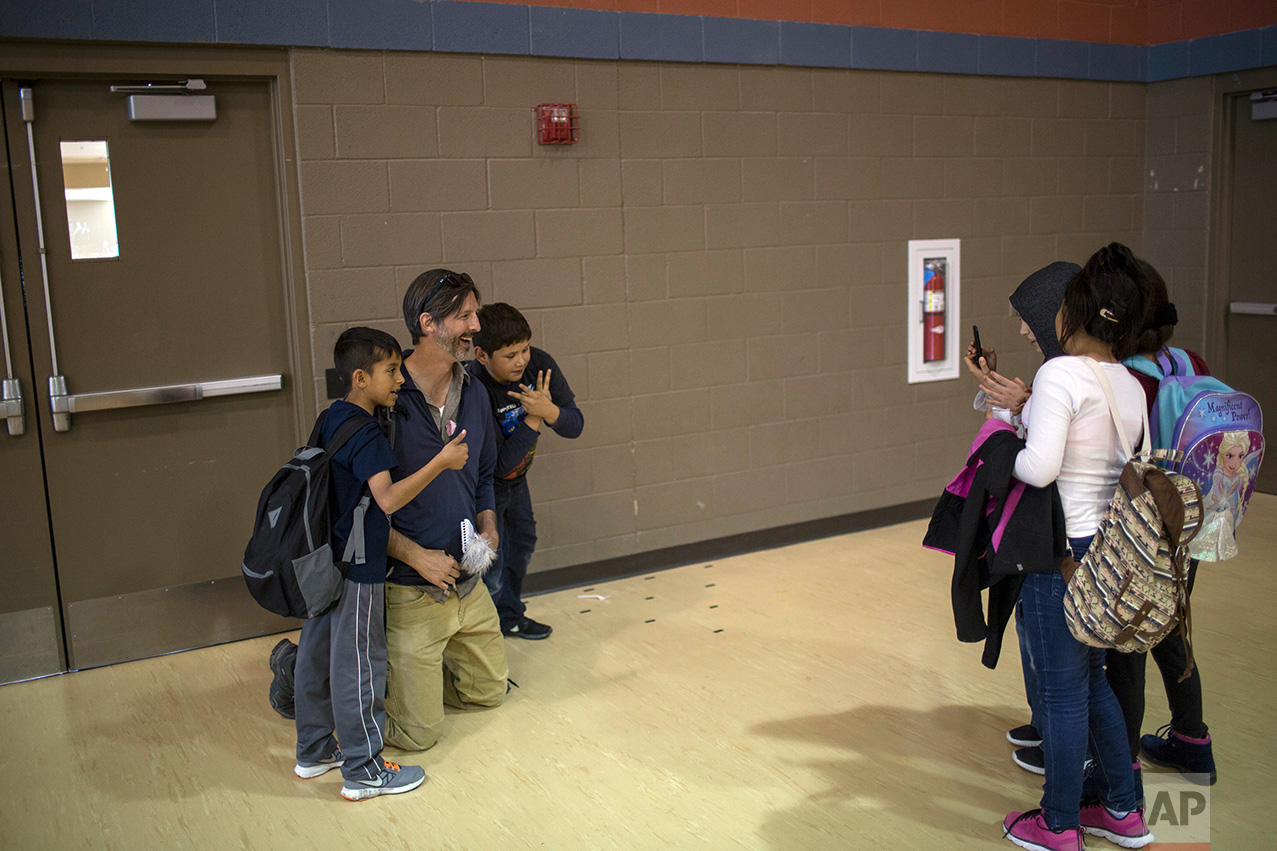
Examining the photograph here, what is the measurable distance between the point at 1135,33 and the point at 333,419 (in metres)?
5.46

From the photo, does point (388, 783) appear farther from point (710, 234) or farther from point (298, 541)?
point (710, 234)

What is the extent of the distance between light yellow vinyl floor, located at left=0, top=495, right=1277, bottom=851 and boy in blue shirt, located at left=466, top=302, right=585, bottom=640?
251 millimetres

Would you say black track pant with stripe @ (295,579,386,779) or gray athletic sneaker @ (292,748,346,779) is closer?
black track pant with stripe @ (295,579,386,779)

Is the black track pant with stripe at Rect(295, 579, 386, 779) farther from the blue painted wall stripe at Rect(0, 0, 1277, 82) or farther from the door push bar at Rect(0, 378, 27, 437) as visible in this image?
the blue painted wall stripe at Rect(0, 0, 1277, 82)

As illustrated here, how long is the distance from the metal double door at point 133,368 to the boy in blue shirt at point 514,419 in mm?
978

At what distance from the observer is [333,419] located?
9.30 ft

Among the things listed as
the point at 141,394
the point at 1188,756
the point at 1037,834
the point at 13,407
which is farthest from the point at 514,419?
the point at 1188,756

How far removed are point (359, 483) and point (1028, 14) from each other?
15.6 feet

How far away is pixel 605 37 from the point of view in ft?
14.5

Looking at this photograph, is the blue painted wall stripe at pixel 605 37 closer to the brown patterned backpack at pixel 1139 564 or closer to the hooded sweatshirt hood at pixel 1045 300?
the hooded sweatshirt hood at pixel 1045 300

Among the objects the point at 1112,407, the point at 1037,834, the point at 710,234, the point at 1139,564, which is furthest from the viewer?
the point at 710,234

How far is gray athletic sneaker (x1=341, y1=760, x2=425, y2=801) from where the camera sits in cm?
282

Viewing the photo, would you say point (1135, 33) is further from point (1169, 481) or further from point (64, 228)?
point (64, 228)

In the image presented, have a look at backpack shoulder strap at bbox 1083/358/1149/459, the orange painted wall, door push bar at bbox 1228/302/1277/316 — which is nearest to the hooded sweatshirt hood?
backpack shoulder strap at bbox 1083/358/1149/459
